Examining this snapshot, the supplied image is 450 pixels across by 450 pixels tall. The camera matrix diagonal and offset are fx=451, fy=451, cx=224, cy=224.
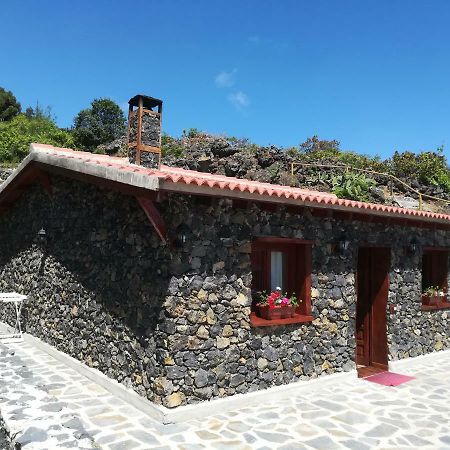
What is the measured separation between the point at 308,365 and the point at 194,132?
24.0m

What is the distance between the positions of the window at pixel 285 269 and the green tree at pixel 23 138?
22249 millimetres

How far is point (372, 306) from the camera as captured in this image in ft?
30.5

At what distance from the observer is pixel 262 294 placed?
23.4 ft

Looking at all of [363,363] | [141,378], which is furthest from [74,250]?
[363,363]

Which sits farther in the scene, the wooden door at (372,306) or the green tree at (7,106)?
the green tree at (7,106)

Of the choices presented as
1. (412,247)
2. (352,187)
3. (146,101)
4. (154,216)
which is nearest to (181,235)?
(154,216)

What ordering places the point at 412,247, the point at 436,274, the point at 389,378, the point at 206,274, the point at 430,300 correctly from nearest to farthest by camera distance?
the point at 206,274
the point at 389,378
the point at 412,247
the point at 430,300
the point at 436,274

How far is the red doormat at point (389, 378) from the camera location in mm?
7891

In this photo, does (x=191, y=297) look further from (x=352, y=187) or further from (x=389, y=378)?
(x=352, y=187)

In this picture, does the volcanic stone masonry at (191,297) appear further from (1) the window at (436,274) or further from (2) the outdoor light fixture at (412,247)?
(1) the window at (436,274)

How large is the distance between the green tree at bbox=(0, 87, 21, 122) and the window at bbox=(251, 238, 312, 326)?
3974 cm

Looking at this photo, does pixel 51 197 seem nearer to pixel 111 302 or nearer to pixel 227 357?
pixel 111 302

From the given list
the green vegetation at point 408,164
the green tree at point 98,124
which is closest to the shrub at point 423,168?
the green vegetation at point 408,164

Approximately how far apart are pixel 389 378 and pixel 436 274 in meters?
3.71
